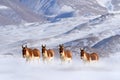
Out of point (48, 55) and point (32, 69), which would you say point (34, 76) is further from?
point (48, 55)

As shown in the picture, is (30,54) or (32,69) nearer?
(32,69)

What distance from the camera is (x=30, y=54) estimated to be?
54.6 m

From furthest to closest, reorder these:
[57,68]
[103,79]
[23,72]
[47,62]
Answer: [47,62], [57,68], [23,72], [103,79]

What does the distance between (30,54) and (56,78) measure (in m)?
13.8

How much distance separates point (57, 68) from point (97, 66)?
589cm

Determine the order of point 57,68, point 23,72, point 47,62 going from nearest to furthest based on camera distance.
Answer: point 23,72
point 57,68
point 47,62

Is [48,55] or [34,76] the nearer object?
[34,76]

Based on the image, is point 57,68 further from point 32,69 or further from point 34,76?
point 34,76

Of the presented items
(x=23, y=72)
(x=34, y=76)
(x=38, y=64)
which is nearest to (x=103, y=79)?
(x=34, y=76)

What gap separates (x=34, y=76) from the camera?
141 ft

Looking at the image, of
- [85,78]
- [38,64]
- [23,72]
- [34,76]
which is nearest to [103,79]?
[85,78]

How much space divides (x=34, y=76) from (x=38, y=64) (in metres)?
11.2

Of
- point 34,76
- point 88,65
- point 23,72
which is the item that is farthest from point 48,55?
point 34,76

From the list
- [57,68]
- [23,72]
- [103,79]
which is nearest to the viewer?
[103,79]
